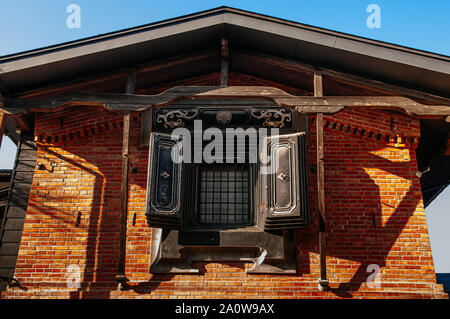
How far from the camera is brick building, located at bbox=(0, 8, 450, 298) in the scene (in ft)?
26.5

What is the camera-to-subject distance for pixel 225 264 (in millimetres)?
8227

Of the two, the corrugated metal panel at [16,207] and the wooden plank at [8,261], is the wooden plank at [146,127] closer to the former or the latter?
the corrugated metal panel at [16,207]

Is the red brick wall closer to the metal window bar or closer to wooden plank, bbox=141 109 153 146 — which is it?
wooden plank, bbox=141 109 153 146

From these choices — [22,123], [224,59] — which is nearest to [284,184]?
[224,59]

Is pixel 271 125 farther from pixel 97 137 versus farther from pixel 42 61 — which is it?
pixel 42 61

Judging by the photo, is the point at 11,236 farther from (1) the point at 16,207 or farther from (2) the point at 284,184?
(2) the point at 284,184

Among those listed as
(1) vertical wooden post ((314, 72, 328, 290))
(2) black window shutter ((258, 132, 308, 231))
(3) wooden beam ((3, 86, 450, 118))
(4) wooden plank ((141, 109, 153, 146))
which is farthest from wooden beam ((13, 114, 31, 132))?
(1) vertical wooden post ((314, 72, 328, 290))

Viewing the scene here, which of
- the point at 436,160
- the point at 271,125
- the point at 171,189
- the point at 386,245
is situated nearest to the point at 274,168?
the point at 271,125

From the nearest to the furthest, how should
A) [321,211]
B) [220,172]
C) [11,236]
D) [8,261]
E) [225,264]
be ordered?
[321,211] → [225,264] → [8,261] → [11,236] → [220,172]

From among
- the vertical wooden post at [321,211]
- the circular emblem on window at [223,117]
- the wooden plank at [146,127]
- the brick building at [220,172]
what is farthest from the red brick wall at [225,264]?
the circular emblem on window at [223,117]

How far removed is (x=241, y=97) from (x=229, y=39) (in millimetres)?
1365

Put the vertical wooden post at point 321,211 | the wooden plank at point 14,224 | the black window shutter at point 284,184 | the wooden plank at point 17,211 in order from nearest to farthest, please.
Answer: the vertical wooden post at point 321,211, the black window shutter at point 284,184, the wooden plank at point 14,224, the wooden plank at point 17,211

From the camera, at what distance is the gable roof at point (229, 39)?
27.2ft

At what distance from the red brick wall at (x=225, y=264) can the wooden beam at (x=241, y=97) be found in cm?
90
